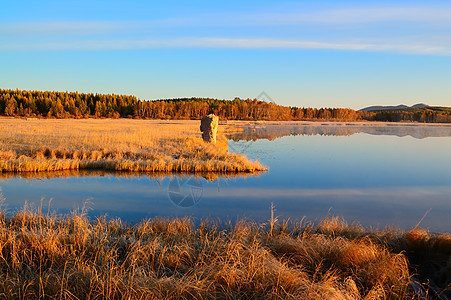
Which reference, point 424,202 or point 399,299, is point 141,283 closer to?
point 399,299

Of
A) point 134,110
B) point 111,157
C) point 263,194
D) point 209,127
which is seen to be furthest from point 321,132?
point 134,110

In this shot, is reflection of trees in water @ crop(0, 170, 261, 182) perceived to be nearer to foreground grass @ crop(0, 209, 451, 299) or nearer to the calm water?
the calm water

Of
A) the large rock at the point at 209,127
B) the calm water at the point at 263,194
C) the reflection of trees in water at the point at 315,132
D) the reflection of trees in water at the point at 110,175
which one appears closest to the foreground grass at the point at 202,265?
the calm water at the point at 263,194

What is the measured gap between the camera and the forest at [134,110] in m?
87.0

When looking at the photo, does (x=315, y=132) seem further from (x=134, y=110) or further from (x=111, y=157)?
(x=134, y=110)

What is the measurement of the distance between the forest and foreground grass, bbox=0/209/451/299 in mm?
85610

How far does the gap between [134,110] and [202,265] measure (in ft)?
339

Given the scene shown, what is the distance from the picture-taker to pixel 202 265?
534 centimetres

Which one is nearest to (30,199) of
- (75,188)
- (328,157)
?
(75,188)

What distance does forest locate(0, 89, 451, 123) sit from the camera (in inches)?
3424

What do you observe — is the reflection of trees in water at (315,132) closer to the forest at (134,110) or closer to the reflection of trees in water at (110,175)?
the reflection of trees in water at (110,175)

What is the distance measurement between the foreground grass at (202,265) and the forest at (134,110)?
8561 centimetres

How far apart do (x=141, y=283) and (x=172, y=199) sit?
691cm

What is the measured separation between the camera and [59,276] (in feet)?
14.9
